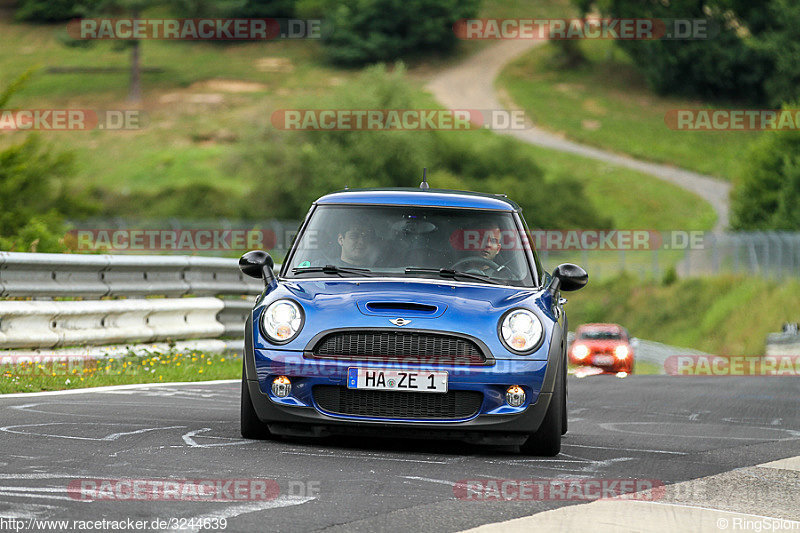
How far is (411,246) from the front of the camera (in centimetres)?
929

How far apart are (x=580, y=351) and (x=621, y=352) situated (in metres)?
0.98

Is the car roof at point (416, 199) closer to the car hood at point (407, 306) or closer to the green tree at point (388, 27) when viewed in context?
the car hood at point (407, 306)

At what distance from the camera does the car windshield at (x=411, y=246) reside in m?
9.16

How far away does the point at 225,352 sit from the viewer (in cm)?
1598

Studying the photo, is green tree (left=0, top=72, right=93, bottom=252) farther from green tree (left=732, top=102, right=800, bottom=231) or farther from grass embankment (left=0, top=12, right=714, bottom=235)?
green tree (left=732, top=102, right=800, bottom=231)

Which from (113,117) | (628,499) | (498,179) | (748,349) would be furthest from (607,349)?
(113,117)

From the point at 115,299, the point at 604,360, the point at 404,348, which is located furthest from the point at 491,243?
the point at 604,360

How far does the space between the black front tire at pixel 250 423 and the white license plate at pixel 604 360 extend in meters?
19.7

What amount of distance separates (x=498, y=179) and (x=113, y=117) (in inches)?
1654

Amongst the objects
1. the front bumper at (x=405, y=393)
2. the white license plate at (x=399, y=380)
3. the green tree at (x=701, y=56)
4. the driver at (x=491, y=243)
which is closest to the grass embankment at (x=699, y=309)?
the driver at (x=491, y=243)

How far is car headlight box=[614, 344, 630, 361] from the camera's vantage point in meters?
27.8

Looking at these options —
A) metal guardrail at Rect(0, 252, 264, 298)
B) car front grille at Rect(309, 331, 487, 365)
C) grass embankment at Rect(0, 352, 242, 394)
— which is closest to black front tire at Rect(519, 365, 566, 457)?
car front grille at Rect(309, 331, 487, 365)

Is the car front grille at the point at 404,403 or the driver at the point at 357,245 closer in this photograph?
the car front grille at the point at 404,403

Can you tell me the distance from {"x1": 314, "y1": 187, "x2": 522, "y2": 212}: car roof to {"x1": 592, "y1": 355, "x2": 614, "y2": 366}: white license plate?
1819cm
